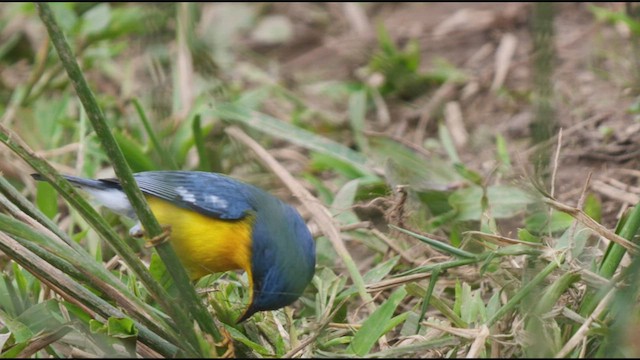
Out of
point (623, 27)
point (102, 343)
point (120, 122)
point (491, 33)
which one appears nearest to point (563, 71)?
point (623, 27)

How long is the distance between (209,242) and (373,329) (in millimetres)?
652

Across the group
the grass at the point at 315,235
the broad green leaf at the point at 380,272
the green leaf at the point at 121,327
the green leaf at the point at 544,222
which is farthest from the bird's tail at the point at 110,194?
the green leaf at the point at 544,222

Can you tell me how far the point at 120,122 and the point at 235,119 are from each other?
2.74 feet

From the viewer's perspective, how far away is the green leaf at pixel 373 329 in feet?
8.68

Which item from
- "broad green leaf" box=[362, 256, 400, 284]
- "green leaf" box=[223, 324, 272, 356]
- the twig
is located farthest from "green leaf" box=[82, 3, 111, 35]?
the twig

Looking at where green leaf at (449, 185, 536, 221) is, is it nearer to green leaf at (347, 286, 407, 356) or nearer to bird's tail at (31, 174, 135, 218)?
green leaf at (347, 286, 407, 356)

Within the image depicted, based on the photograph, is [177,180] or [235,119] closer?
[177,180]

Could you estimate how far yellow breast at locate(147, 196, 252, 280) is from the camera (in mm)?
2992

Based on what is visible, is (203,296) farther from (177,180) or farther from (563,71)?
(563,71)

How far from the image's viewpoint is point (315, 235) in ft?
11.9

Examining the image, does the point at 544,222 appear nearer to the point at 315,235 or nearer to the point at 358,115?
the point at 315,235

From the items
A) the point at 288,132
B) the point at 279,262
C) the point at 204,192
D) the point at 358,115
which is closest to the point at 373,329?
the point at 279,262

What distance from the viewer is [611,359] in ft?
7.00

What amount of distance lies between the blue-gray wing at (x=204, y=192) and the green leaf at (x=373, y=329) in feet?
1.90
